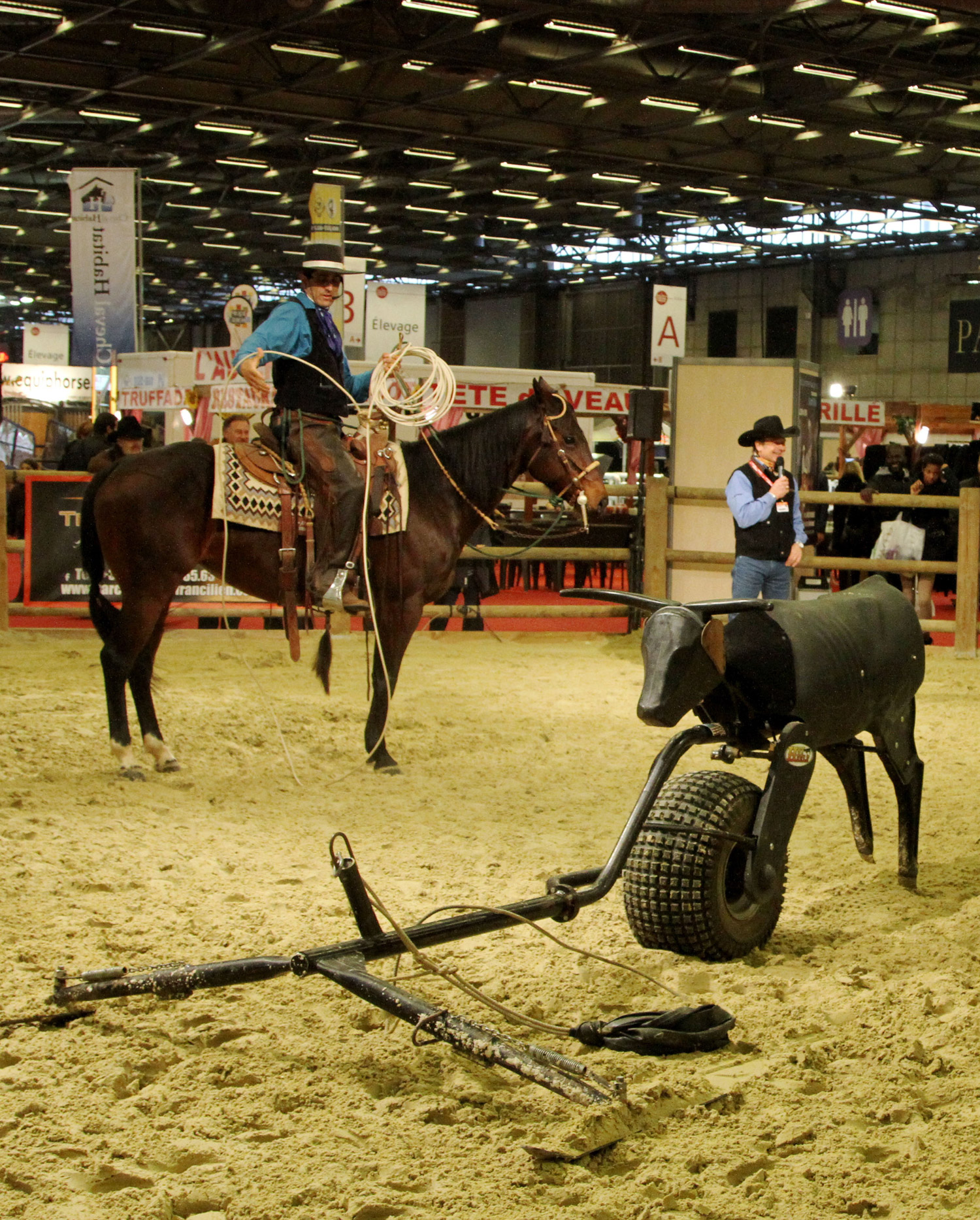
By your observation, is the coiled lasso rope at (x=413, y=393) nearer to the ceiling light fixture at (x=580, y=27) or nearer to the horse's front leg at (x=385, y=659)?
the horse's front leg at (x=385, y=659)

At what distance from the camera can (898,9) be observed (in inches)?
612

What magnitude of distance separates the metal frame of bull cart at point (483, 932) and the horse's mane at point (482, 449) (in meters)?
3.51

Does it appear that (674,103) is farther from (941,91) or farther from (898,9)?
(898,9)

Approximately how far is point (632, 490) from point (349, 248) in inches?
1051

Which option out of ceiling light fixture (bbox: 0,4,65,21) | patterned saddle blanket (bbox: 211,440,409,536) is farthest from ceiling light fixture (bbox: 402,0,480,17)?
patterned saddle blanket (bbox: 211,440,409,536)

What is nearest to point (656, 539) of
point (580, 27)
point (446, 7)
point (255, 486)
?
point (255, 486)

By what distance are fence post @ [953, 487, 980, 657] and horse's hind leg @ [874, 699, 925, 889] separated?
6.82 meters

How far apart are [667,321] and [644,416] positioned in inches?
398

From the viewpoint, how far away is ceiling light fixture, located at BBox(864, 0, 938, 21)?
50.6 ft

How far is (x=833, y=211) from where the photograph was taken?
29.3 meters

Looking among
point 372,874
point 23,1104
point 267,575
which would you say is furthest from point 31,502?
point 23,1104

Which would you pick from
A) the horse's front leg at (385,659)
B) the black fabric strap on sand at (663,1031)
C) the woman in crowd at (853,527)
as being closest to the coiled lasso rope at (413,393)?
the horse's front leg at (385,659)

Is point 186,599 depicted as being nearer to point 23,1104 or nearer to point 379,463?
point 379,463

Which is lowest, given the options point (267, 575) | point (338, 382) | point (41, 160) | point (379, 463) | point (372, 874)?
point (372, 874)
